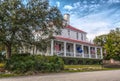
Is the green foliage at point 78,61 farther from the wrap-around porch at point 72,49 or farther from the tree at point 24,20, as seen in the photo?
the tree at point 24,20

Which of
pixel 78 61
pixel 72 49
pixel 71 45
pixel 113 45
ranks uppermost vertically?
pixel 113 45

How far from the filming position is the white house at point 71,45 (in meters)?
35.0

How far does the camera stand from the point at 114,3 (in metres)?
16.5

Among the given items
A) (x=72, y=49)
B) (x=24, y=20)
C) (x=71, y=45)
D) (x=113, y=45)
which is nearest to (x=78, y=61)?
(x=72, y=49)

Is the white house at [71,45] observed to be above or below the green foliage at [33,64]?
above

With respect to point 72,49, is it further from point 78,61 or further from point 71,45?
point 78,61

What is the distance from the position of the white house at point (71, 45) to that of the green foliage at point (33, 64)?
10278 mm

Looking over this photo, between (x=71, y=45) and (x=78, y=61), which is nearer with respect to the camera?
(x=78, y=61)

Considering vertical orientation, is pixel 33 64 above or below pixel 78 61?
below

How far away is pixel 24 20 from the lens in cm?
2222

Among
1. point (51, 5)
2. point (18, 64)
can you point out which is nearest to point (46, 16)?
point (51, 5)

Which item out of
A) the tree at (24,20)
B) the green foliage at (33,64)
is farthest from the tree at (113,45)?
the green foliage at (33,64)

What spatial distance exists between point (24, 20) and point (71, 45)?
1961 centimetres

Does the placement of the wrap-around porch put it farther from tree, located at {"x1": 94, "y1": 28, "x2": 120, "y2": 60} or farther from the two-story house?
tree, located at {"x1": 94, "y1": 28, "x2": 120, "y2": 60}
